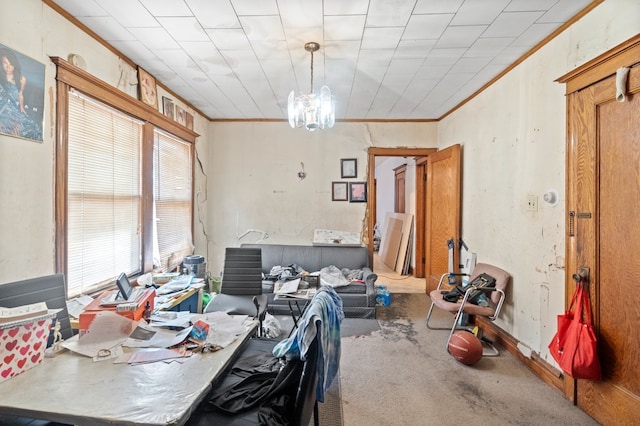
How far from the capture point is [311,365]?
134cm

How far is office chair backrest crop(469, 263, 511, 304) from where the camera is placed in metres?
2.98

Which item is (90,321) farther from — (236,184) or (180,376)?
(236,184)

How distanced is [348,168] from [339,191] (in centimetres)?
38

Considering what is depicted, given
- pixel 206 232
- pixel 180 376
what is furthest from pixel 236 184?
pixel 180 376

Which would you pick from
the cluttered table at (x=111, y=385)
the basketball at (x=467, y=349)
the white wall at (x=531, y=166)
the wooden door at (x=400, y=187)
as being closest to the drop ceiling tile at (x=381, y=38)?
the white wall at (x=531, y=166)

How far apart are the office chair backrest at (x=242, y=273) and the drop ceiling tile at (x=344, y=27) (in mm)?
2097

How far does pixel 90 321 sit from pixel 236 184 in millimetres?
3377

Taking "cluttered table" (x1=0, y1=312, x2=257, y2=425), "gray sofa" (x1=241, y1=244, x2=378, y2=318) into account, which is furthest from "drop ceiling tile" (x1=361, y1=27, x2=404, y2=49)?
"gray sofa" (x1=241, y1=244, x2=378, y2=318)

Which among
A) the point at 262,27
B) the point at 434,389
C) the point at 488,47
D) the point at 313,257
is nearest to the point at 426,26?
the point at 488,47

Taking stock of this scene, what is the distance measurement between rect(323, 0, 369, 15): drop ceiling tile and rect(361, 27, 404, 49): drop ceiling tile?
0.23 metres

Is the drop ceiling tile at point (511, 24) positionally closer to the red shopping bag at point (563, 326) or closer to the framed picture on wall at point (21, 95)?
the red shopping bag at point (563, 326)

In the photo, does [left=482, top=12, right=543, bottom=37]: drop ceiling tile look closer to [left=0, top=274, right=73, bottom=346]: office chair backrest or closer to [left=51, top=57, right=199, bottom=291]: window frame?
[left=51, top=57, right=199, bottom=291]: window frame

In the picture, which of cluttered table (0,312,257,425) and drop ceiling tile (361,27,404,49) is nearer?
cluttered table (0,312,257,425)

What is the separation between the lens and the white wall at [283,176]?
4805 millimetres
